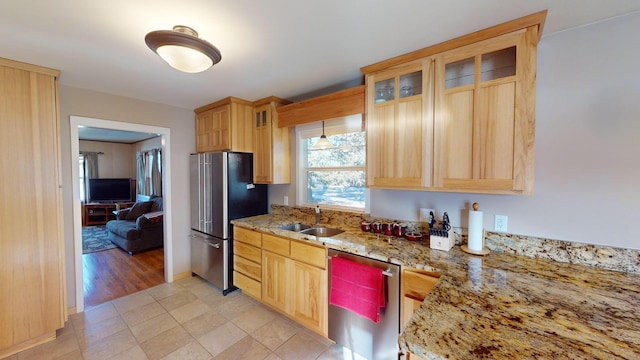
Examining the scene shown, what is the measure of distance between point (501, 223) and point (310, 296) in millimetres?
1650

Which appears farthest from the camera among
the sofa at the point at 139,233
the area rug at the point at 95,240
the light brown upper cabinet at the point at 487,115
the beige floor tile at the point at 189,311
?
the area rug at the point at 95,240

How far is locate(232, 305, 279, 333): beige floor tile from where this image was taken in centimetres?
238

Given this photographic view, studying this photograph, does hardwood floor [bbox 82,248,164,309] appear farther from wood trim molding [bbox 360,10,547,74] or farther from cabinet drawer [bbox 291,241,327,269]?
wood trim molding [bbox 360,10,547,74]

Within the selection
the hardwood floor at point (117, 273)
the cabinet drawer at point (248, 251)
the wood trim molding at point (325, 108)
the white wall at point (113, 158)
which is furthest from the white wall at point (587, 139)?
the white wall at point (113, 158)

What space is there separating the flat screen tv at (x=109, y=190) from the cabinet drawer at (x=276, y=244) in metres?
6.75

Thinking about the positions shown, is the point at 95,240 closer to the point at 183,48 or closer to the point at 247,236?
the point at 247,236

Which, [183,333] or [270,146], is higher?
[270,146]

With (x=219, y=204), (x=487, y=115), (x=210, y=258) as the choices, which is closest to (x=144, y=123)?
(x=219, y=204)

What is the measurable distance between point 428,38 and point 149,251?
Answer: 5486 millimetres

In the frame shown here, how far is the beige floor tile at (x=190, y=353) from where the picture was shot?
197 cm

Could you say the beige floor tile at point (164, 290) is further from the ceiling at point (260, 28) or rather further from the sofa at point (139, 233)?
the ceiling at point (260, 28)

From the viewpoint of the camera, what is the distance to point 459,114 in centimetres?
168

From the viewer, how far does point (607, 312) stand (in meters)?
1.03

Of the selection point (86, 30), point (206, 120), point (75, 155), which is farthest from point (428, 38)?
point (75, 155)
